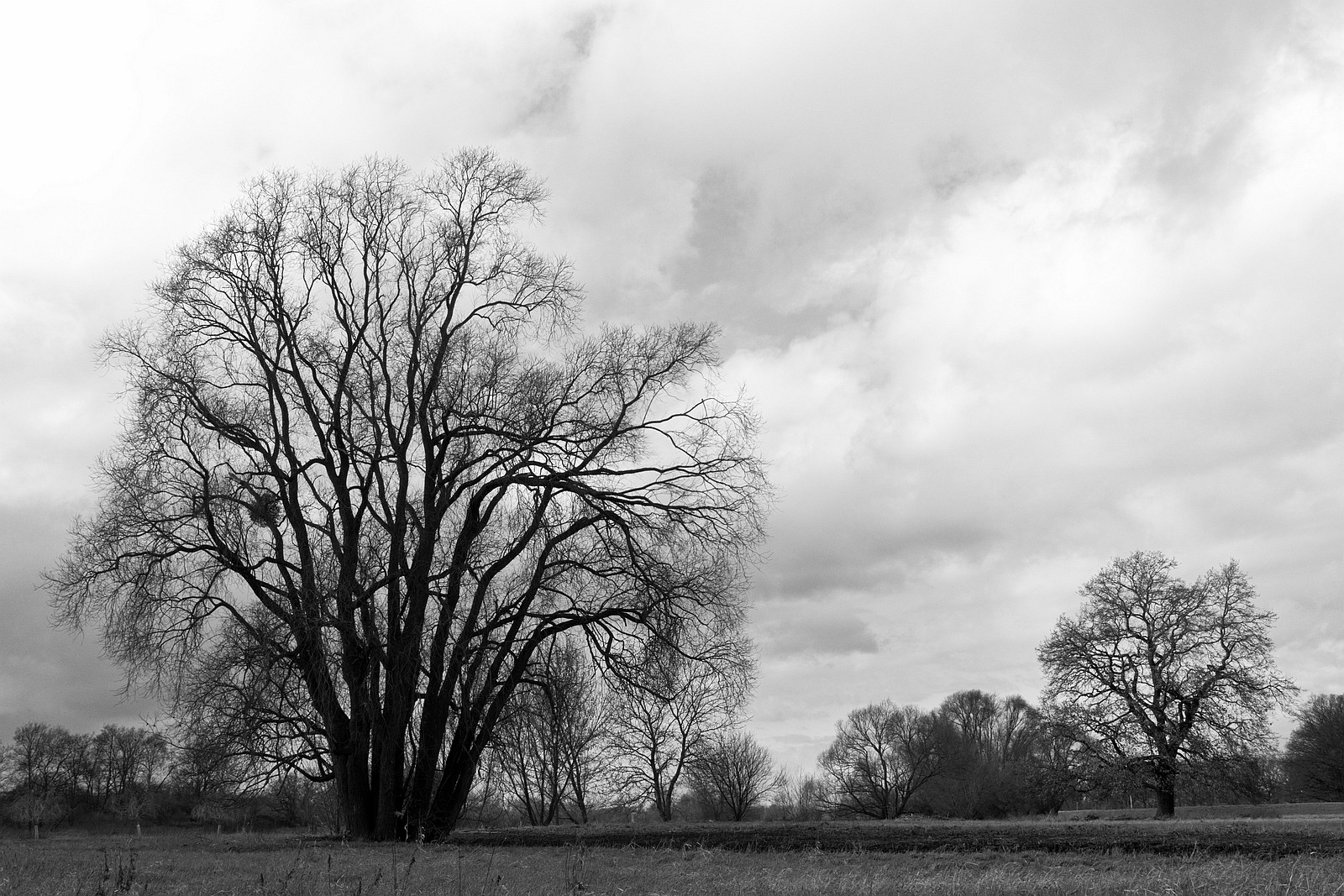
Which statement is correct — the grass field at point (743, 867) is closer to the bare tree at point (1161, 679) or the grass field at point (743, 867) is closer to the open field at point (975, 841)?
the open field at point (975, 841)

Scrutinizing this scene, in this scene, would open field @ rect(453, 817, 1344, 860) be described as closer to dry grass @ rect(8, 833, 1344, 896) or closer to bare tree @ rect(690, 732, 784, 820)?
dry grass @ rect(8, 833, 1344, 896)

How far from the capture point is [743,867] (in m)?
12.5

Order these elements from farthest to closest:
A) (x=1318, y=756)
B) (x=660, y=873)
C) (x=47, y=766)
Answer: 1. (x=47, y=766)
2. (x=1318, y=756)
3. (x=660, y=873)

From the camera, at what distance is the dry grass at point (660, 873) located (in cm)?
883

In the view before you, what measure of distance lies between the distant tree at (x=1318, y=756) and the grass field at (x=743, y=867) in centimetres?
5344

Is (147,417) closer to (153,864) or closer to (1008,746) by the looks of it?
(153,864)

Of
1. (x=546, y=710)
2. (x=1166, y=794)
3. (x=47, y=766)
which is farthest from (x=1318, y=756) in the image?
(x=47, y=766)

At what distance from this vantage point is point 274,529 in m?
21.0

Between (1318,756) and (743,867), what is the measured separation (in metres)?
64.4

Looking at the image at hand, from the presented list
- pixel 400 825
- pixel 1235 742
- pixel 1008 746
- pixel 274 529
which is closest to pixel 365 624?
pixel 274 529

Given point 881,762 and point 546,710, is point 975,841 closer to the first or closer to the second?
point 546,710

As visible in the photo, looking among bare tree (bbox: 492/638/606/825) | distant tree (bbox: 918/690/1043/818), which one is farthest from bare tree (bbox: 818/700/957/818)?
bare tree (bbox: 492/638/606/825)

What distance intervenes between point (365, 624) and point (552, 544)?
14.8 feet

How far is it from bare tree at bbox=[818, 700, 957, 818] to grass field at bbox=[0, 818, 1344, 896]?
49.6 meters
